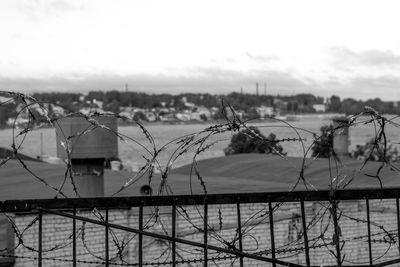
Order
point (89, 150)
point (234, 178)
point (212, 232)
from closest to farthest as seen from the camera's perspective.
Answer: point (212, 232) → point (89, 150) → point (234, 178)

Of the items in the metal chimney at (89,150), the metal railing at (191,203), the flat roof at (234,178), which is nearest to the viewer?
the metal railing at (191,203)

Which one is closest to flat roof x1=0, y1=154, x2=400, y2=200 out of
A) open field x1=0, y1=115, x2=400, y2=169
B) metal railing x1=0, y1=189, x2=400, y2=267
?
open field x1=0, y1=115, x2=400, y2=169

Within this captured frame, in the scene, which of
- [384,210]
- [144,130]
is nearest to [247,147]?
[384,210]

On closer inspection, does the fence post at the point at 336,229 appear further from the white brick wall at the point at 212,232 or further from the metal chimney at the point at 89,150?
the metal chimney at the point at 89,150

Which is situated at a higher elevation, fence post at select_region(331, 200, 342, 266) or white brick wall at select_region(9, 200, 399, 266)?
fence post at select_region(331, 200, 342, 266)

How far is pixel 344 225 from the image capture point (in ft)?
34.8

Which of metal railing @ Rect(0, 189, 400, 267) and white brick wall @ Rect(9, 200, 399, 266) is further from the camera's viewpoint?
white brick wall @ Rect(9, 200, 399, 266)

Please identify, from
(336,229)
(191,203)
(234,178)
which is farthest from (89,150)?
(234,178)

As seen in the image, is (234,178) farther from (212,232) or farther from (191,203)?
(191,203)

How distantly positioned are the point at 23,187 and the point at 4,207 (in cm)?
1165

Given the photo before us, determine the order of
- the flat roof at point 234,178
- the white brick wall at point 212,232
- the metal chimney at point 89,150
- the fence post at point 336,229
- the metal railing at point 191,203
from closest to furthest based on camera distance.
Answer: the metal railing at point 191,203 → the fence post at point 336,229 → the white brick wall at point 212,232 → the metal chimney at point 89,150 → the flat roof at point 234,178

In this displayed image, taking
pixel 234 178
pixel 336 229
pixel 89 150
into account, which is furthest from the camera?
pixel 234 178

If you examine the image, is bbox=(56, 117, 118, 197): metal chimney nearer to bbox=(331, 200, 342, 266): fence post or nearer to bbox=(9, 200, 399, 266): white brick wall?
bbox=(9, 200, 399, 266): white brick wall

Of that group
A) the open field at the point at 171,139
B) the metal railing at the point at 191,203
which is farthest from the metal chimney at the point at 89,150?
the metal railing at the point at 191,203
